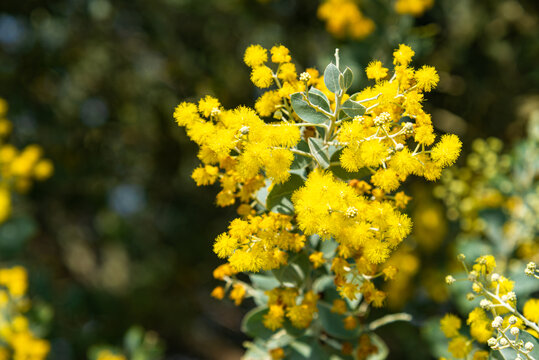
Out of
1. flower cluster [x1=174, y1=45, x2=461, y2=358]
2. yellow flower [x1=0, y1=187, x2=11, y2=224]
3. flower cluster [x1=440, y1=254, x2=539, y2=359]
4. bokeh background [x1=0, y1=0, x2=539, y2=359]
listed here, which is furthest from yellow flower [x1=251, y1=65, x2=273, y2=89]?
yellow flower [x1=0, y1=187, x2=11, y2=224]

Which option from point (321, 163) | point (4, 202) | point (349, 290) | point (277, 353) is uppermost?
point (4, 202)

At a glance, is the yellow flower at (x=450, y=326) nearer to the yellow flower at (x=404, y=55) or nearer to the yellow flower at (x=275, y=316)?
the yellow flower at (x=275, y=316)

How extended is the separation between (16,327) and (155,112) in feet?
9.18

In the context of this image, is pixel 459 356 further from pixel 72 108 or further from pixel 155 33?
pixel 72 108

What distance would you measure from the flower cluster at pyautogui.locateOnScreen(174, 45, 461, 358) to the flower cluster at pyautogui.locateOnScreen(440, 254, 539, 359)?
0.28 m

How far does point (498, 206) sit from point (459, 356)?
141 centimetres

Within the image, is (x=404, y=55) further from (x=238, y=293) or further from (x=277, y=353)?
(x=277, y=353)

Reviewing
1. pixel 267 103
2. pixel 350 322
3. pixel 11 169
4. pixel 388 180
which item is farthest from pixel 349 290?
pixel 11 169

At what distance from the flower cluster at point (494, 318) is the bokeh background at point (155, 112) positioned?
172 cm

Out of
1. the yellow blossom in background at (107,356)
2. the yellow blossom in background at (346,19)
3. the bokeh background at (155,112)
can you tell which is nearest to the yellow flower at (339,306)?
the yellow blossom in background at (107,356)

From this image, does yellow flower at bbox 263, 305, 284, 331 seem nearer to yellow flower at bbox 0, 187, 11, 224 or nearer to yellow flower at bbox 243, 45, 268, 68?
yellow flower at bbox 243, 45, 268, 68

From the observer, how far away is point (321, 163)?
1.44 meters

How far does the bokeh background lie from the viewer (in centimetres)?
386

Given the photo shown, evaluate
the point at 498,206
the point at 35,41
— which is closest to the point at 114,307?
the point at 35,41
